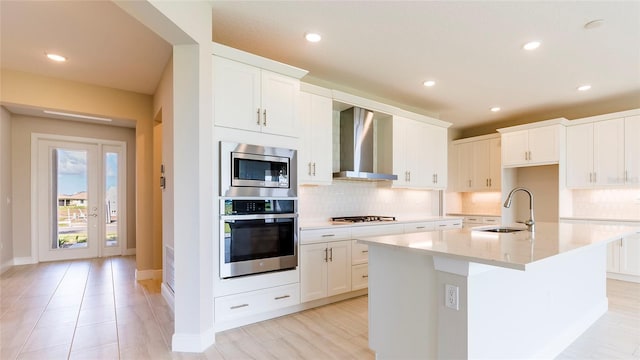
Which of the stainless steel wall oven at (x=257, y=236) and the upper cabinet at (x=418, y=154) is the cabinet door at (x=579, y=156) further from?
the stainless steel wall oven at (x=257, y=236)

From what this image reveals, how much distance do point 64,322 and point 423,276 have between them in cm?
320

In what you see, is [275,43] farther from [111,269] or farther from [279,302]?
[111,269]

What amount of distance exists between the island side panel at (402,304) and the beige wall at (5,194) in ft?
18.1

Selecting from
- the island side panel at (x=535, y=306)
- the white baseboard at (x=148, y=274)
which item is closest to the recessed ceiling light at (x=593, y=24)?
the island side panel at (x=535, y=306)

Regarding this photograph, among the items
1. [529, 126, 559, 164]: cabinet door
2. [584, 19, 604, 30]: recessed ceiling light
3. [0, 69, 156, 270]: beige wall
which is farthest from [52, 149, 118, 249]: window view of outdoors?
[529, 126, 559, 164]: cabinet door

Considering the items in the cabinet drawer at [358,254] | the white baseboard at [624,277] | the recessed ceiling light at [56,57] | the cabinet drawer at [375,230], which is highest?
the recessed ceiling light at [56,57]

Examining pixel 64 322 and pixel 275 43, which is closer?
pixel 64 322

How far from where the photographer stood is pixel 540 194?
226 inches

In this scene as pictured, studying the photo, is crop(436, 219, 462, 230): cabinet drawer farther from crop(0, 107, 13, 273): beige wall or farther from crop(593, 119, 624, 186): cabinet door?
crop(0, 107, 13, 273): beige wall

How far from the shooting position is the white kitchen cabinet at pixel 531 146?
16.7ft

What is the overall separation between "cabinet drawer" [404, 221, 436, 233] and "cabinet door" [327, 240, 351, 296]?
103cm

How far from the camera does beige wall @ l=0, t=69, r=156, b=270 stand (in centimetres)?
378

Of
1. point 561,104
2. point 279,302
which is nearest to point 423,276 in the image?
point 279,302

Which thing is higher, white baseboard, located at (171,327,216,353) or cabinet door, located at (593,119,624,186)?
cabinet door, located at (593,119,624,186)
